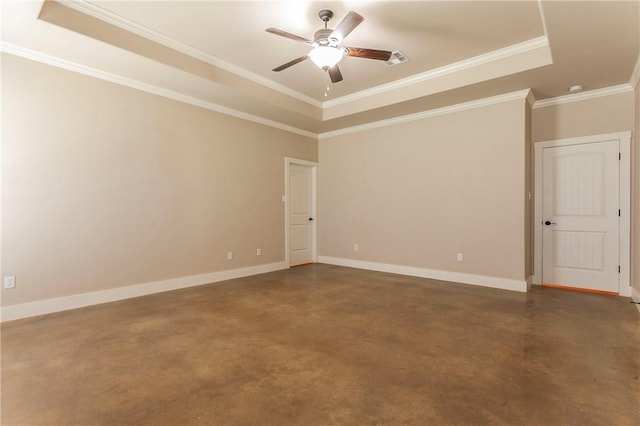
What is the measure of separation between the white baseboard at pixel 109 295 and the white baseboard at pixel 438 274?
199 cm

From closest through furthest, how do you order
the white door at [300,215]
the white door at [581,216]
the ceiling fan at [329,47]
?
1. the ceiling fan at [329,47]
2. the white door at [581,216]
3. the white door at [300,215]

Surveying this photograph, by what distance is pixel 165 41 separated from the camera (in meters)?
3.60

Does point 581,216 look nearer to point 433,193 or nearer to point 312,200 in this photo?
point 433,193

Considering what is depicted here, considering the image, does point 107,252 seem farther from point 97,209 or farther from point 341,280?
point 341,280

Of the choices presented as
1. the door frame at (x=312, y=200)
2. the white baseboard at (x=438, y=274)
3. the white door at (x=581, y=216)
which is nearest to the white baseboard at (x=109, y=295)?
the door frame at (x=312, y=200)

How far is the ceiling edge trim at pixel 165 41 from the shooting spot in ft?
9.85

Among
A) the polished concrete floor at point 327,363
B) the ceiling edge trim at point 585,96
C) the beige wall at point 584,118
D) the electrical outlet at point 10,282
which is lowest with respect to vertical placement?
the polished concrete floor at point 327,363

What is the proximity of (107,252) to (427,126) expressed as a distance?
5.24 meters

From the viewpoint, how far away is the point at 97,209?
386 centimetres

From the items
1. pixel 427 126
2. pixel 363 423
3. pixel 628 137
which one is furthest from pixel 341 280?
pixel 628 137

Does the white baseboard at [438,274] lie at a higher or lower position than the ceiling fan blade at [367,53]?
lower

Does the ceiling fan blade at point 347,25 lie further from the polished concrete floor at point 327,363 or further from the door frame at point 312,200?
the door frame at point 312,200

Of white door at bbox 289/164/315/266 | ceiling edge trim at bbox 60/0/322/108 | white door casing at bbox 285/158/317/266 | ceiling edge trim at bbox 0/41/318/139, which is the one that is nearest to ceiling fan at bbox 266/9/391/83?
ceiling edge trim at bbox 60/0/322/108

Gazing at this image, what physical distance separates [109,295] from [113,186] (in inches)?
55.4
